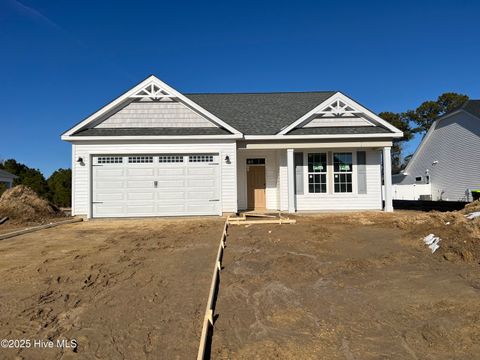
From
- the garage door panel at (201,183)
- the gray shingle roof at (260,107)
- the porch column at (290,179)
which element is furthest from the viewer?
the gray shingle roof at (260,107)

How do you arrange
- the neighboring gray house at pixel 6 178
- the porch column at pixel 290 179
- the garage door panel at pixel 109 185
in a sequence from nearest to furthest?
the garage door panel at pixel 109 185, the porch column at pixel 290 179, the neighboring gray house at pixel 6 178

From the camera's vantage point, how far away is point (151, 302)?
418cm

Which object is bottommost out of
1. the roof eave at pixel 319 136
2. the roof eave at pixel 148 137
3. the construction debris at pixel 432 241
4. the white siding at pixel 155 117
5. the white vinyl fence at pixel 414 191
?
→ the construction debris at pixel 432 241

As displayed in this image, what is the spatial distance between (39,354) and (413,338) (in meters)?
3.60

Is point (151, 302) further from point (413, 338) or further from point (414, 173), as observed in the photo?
point (414, 173)

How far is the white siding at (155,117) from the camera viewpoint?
13.1 metres

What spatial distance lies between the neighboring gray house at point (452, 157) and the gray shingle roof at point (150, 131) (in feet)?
52.9

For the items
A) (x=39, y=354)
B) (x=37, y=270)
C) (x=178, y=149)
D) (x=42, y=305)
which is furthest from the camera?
(x=178, y=149)

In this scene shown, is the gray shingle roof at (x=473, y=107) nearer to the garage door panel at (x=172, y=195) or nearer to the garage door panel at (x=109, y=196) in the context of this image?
the garage door panel at (x=172, y=195)

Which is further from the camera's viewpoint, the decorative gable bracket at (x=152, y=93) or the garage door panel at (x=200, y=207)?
the decorative gable bracket at (x=152, y=93)

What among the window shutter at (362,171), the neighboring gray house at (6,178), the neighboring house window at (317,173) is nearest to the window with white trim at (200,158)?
the neighboring house window at (317,173)

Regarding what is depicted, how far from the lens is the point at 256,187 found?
14.9m

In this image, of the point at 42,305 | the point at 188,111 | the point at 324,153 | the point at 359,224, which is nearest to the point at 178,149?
the point at 188,111

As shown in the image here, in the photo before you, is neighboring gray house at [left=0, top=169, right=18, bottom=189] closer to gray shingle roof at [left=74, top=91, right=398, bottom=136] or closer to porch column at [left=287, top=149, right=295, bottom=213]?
gray shingle roof at [left=74, top=91, right=398, bottom=136]
